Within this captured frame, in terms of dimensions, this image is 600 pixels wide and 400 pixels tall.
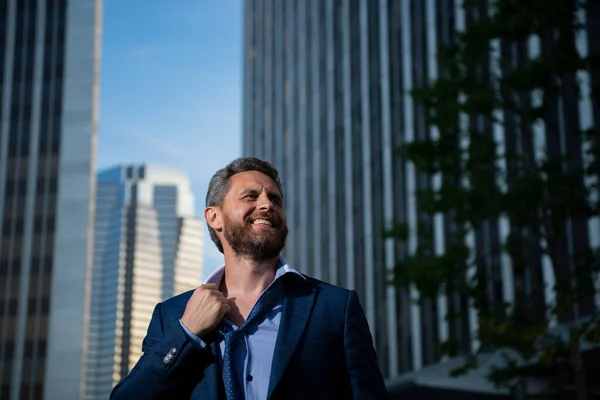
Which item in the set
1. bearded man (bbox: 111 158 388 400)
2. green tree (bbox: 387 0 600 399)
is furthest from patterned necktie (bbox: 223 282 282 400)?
green tree (bbox: 387 0 600 399)

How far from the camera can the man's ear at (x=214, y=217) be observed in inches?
154

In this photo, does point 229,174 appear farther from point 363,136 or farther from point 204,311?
point 363,136

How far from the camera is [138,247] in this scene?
170 meters

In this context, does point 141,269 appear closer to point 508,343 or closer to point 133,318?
point 133,318

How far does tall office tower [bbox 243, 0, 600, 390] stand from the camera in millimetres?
37344

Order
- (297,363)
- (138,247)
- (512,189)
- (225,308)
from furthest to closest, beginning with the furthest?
(138,247), (512,189), (225,308), (297,363)

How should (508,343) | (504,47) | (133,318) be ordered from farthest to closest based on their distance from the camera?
(133,318) < (504,47) < (508,343)

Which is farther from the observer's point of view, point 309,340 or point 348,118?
point 348,118

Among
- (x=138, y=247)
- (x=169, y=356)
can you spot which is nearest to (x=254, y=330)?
(x=169, y=356)

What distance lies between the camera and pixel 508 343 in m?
14.7

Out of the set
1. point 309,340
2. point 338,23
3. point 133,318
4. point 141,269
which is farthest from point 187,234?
point 309,340

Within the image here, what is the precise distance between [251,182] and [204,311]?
1.86 ft

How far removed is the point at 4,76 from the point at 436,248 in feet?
161

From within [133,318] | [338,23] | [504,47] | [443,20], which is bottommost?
[133,318]
